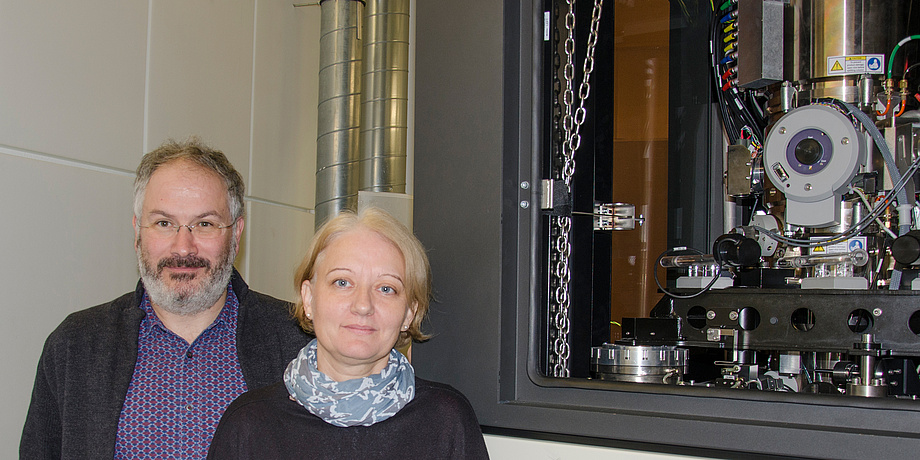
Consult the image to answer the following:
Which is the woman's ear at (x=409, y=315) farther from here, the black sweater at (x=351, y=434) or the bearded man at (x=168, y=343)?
the bearded man at (x=168, y=343)

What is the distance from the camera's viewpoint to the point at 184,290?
168cm

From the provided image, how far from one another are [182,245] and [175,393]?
33 cm

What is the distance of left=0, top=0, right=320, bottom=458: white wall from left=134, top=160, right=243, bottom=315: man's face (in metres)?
0.22

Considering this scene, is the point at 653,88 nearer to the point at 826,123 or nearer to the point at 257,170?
the point at 826,123

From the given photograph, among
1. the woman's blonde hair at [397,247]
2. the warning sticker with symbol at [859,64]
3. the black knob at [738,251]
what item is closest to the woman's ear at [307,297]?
the woman's blonde hair at [397,247]

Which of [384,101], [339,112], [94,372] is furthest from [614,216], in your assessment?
[339,112]

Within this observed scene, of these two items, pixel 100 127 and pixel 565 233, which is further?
pixel 100 127

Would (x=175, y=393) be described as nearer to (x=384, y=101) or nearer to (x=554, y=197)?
(x=554, y=197)

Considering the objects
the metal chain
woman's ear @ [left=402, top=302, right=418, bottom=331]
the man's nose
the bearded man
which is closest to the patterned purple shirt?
the bearded man

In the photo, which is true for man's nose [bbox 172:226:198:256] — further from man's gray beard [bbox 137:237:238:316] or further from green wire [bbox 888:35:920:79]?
green wire [bbox 888:35:920:79]

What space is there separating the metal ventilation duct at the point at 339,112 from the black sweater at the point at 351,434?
5.08 feet

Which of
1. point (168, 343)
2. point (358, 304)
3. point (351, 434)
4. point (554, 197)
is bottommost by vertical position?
point (351, 434)

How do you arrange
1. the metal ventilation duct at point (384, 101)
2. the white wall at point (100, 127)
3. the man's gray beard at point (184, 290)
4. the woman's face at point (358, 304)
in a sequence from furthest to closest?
the metal ventilation duct at point (384, 101) < the white wall at point (100, 127) < the man's gray beard at point (184, 290) < the woman's face at point (358, 304)

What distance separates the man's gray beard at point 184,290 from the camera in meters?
1.69
